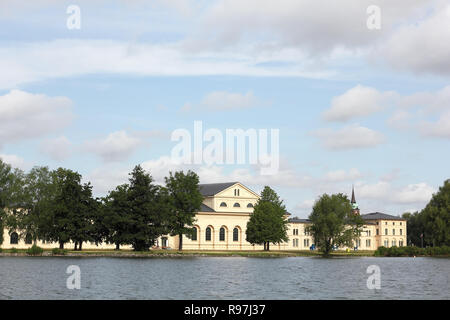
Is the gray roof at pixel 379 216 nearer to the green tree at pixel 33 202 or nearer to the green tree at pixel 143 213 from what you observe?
the green tree at pixel 143 213

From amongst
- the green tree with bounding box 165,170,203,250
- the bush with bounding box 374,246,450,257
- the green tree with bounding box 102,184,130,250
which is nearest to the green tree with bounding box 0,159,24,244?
the green tree with bounding box 102,184,130,250

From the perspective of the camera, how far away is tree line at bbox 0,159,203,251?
9469cm

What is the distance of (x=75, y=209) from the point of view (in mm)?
95250

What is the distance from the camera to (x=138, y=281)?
4847 cm

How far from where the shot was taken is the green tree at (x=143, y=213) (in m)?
96.6

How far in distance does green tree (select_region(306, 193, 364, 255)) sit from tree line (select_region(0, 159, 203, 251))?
27202mm

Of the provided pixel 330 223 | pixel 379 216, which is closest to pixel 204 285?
pixel 330 223

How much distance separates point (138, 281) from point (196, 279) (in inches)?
202

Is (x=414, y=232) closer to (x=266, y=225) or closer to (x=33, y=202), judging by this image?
(x=266, y=225)

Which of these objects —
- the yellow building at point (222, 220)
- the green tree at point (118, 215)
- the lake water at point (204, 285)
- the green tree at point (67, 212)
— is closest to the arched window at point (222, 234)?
the yellow building at point (222, 220)

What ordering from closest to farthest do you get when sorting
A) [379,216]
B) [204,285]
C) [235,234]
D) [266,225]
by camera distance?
[204,285] < [266,225] < [235,234] < [379,216]

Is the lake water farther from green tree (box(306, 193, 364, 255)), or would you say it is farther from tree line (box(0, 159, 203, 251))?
green tree (box(306, 193, 364, 255))

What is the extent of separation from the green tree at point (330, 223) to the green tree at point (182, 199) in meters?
20.6

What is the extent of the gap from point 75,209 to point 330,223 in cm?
4223
